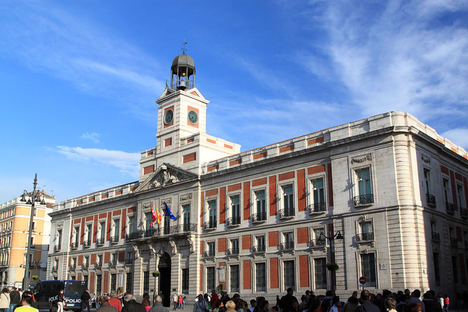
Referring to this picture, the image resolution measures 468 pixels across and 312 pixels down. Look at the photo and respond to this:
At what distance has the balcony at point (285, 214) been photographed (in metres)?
34.2

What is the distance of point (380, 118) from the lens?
30281mm

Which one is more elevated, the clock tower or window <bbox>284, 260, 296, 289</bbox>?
the clock tower

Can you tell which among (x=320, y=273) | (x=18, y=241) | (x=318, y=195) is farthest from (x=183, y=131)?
(x=18, y=241)

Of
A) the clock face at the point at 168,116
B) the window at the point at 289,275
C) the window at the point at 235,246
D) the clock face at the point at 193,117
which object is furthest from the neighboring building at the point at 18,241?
the window at the point at 289,275

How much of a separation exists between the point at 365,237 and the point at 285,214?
258 inches

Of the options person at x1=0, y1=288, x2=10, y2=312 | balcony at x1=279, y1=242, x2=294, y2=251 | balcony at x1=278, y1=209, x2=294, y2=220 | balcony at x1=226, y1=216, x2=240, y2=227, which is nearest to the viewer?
person at x1=0, y1=288, x2=10, y2=312

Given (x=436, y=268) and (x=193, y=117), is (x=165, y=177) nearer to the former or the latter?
(x=193, y=117)

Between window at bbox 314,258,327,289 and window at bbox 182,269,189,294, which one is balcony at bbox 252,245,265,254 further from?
window at bbox 182,269,189,294

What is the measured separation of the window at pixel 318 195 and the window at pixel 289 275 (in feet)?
13.8

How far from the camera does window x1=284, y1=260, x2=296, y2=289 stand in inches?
1307

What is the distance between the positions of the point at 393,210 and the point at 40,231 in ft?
202

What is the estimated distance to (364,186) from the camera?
101 feet

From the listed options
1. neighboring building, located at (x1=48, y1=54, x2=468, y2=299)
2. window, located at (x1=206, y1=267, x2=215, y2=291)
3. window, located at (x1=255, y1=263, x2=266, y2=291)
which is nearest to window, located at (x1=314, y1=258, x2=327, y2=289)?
neighboring building, located at (x1=48, y1=54, x2=468, y2=299)

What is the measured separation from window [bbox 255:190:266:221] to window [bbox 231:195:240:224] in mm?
1950
